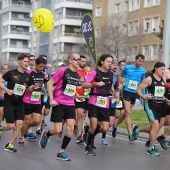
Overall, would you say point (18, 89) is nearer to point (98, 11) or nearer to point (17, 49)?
point (98, 11)

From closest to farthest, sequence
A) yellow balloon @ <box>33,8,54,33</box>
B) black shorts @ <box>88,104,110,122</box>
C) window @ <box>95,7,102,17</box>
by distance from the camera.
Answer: black shorts @ <box>88,104,110,122</box> → yellow balloon @ <box>33,8,54,33</box> → window @ <box>95,7,102,17</box>

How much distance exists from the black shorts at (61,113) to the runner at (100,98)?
2.72ft

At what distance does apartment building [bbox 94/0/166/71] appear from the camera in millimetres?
50000

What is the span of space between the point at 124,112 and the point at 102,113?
9.39ft

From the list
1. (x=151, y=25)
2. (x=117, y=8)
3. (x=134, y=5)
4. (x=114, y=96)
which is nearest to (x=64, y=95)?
(x=114, y=96)

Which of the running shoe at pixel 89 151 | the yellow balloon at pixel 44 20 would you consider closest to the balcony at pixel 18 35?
the yellow balloon at pixel 44 20

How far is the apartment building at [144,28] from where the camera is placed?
50.0m

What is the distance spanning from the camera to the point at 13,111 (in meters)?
10.4

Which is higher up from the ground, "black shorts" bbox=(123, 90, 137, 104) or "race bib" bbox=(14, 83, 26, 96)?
"race bib" bbox=(14, 83, 26, 96)

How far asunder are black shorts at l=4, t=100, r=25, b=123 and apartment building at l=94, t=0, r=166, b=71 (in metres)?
38.9

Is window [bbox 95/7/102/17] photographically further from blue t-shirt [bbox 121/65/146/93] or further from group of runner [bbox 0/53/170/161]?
group of runner [bbox 0/53/170/161]

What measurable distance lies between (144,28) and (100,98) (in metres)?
42.3

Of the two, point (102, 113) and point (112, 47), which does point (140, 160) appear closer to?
point (102, 113)

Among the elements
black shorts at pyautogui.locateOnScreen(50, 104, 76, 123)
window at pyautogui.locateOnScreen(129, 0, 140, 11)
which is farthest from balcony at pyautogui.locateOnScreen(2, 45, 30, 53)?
black shorts at pyautogui.locateOnScreen(50, 104, 76, 123)
